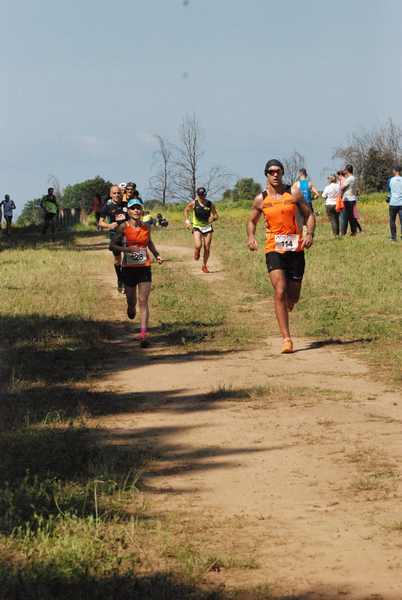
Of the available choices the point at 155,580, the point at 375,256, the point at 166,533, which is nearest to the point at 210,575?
the point at 155,580

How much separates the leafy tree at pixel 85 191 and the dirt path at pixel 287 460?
130 meters

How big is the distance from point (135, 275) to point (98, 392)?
4403 millimetres

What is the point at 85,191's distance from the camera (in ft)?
501

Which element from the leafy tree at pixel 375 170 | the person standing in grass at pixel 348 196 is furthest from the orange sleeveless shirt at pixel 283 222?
the leafy tree at pixel 375 170

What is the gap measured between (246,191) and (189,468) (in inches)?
4791

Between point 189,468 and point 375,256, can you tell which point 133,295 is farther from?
point 375,256

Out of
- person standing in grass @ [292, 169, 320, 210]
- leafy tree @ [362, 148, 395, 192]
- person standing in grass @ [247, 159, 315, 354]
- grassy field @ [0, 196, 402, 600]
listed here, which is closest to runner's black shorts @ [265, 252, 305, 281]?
person standing in grass @ [247, 159, 315, 354]

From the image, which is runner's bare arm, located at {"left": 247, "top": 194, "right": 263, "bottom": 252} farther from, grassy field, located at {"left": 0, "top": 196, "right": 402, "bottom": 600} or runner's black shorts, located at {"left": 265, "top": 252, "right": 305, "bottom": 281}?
grassy field, located at {"left": 0, "top": 196, "right": 402, "bottom": 600}

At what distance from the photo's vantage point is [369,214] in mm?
52969

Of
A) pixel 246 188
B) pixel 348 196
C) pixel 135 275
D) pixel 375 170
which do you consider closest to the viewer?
pixel 135 275

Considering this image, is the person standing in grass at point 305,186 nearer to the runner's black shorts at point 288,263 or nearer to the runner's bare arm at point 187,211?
the runner's bare arm at point 187,211

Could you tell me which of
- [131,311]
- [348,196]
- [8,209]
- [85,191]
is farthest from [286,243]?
[85,191]

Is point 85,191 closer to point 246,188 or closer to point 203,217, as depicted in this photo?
point 246,188

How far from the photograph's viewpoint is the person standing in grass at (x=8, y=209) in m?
50.1
